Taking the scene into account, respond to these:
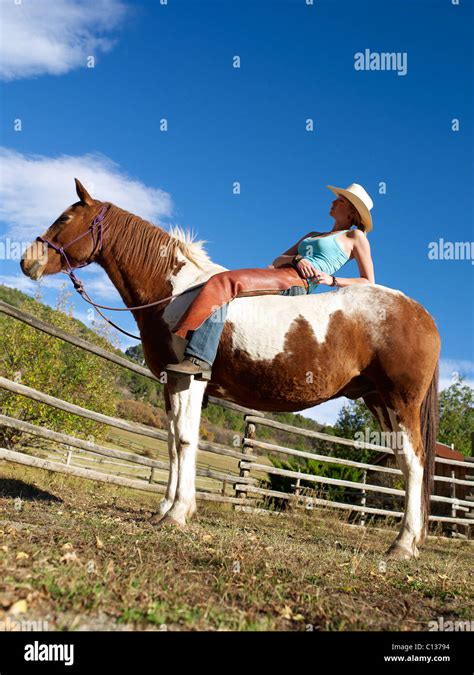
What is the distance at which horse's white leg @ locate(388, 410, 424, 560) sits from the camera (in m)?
4.57

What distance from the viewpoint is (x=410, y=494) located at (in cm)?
472

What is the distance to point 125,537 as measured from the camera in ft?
11.2

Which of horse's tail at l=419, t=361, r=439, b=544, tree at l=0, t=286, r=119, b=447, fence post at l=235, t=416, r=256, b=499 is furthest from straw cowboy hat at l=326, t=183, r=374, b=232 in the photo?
tree at l=0, t=286, r=119, b=447

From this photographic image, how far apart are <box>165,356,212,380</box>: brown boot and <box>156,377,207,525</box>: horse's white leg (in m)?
0.23

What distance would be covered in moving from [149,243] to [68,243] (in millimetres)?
787

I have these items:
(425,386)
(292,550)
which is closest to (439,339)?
(425,386)

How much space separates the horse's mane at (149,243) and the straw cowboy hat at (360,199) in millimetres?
1519

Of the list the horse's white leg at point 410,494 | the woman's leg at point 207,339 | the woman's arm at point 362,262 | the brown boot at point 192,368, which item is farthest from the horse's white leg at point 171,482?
the woman's arm at point 362,262

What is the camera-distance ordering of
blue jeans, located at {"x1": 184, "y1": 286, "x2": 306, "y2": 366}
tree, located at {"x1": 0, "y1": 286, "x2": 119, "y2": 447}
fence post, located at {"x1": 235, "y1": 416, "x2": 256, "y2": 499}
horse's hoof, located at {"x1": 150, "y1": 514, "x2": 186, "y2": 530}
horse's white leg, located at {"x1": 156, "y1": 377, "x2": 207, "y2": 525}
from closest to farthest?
horse's hoof, located at {"x1": 150, "y1": 514, "x2": 186, "y2": 530}
blue jeans, located at {"x1": 184, "y1": 286, "x2": 306, "y2": 366}
horse's white leg, located at {"x1": 156, "y1": 377, "x2": 207, "y2": 525}
fence post, located at {"x1": 235, "y1": 416, "x2": 256, "y2": 499}
tree, located at {"x1": 0, "y1": 286, "x2": 119, "y2": 447}

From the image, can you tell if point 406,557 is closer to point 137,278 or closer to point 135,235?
point 137,278

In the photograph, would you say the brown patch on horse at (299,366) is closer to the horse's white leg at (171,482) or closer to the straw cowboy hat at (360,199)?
the horse's white leg at (171,482)

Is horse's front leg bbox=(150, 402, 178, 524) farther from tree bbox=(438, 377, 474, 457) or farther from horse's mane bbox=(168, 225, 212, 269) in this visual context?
tree bbox=(438, 377, 474, 457)

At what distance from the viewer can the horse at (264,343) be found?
14.9 feet

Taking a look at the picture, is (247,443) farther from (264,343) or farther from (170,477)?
(264,343)
